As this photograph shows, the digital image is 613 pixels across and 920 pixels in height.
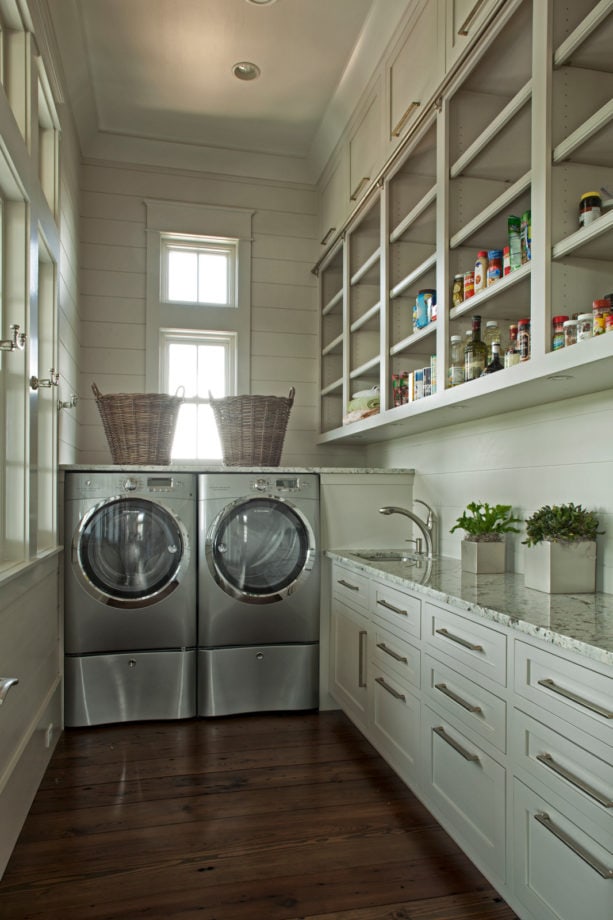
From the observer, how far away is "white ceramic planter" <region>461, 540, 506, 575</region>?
2350 millimetres

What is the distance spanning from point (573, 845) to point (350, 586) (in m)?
1.64

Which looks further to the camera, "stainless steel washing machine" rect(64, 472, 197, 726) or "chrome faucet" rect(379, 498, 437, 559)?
"stainless steel washing machine" rect(64, 472, 197, 726)

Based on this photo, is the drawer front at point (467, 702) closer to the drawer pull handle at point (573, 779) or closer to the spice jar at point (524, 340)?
the drawer pull handle at point (573, 779)

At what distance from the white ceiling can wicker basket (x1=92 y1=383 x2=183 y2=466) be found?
4.99 feet

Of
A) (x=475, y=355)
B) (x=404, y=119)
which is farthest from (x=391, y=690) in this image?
(x=404, y=119)

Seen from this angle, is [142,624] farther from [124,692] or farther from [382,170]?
[382,170]

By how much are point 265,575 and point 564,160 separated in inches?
85.2

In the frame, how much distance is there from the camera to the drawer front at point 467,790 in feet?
5.41

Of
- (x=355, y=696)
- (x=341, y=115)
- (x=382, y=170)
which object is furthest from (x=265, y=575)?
(x=341, y=115)

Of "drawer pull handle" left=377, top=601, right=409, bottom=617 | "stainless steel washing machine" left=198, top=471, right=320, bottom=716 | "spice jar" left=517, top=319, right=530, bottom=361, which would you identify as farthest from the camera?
"stainless steel washing machine" left=198, top=471, right=320, bottom=716

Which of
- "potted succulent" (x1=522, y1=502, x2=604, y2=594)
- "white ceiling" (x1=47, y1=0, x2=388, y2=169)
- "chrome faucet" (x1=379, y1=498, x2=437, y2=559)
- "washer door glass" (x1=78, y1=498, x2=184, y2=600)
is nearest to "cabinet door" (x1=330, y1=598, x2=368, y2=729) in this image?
"chrome faucet" (x1=379, y1=498, x2=437, y2=559)

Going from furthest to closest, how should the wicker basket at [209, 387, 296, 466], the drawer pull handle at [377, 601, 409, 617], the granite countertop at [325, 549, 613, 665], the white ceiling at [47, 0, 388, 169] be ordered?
the wicker basket at [209, 387, 296, 466], the white ceiling at [47, 0, 388, 169], the drawer pull handle at [377, 601, 409, 617], the granite countertop at [325, 549, 613, 665]

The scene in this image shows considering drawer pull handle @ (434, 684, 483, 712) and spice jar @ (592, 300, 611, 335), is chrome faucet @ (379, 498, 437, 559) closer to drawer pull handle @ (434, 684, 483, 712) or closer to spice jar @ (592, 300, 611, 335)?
drawer pull handle @ (434, 684, 483, 712)

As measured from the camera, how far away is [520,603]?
1.79 meters
